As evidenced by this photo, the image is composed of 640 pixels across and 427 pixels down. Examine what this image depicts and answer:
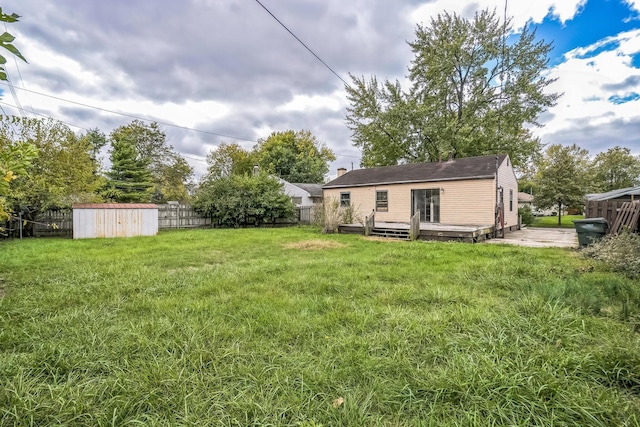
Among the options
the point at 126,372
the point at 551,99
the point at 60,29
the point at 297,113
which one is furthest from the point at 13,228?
the point at 551,99

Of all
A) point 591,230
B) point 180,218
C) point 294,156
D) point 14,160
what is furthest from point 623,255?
point 294,156

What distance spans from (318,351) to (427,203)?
502 inches

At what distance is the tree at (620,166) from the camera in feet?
118

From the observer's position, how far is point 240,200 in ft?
52.0

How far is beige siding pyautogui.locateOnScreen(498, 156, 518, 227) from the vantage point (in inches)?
525

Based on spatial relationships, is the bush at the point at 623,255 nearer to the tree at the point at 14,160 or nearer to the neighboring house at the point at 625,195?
the neighboring house at the point at 625,195

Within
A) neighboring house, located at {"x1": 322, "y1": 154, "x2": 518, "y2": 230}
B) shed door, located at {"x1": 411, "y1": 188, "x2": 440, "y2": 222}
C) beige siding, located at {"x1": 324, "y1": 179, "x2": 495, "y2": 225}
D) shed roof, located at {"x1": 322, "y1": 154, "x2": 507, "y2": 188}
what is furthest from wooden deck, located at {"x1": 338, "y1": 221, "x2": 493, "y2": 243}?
shed roof, located at {"x1": 322, "y1": 154, "x2": 507, "y2": 188}

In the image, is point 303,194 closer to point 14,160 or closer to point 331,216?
point 331,216

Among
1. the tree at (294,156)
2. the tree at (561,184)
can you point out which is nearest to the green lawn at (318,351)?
the tree at (561,184)

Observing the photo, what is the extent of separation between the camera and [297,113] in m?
23.6

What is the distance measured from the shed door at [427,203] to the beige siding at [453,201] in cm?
19

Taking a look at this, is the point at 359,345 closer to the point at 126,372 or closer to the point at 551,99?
the point at 126,372

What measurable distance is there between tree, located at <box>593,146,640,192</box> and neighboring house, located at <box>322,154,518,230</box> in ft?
110

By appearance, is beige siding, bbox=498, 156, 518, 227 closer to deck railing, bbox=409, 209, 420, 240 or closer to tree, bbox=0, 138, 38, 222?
deck railing, bbox=409, 209, 420, 240
